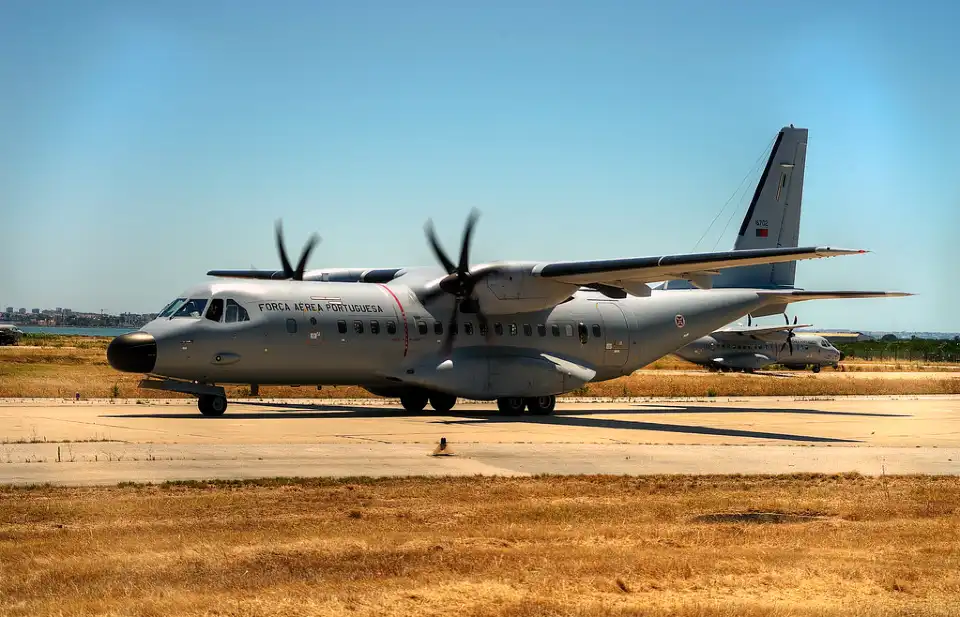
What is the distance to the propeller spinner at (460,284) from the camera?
29.8m

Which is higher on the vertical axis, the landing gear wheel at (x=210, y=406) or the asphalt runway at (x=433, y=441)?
the landing gear wheel at (x=210, y=406)

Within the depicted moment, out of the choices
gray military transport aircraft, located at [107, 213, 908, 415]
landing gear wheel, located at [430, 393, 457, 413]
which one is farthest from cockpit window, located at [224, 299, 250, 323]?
landing gear wheel, located at [430, 393, 457, 413]

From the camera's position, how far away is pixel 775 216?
3681 centimetres

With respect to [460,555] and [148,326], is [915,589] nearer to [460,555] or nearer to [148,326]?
[460,555]

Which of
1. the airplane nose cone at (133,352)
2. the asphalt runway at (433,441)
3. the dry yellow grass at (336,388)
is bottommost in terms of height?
the asphalt runway at (433,441)

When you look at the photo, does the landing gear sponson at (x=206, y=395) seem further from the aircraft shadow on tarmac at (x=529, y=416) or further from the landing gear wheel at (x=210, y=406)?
the aircraft shadow on tarmac at (x=529, y=416)

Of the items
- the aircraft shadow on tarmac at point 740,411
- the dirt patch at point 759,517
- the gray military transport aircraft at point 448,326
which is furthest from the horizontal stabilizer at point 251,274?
the dirt patch at point 759,517

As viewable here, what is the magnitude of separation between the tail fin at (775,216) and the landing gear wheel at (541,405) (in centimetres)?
808

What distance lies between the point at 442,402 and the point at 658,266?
7.73m

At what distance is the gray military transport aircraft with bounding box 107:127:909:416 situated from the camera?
26.4 meters

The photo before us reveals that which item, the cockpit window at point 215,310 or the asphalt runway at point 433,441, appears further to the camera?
the cockpit window at point 215,310

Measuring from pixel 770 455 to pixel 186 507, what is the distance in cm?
1119

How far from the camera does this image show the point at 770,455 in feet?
63.4

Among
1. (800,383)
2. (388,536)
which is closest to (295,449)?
(388,536)
